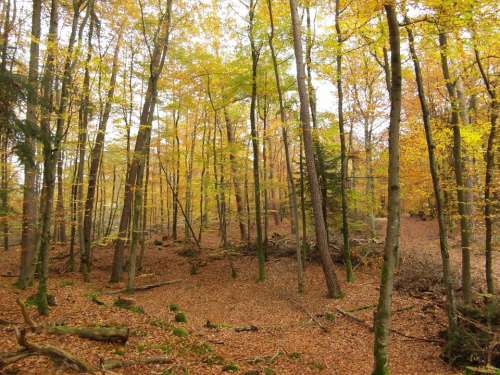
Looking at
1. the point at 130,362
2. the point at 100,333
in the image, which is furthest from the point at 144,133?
the point at 130,362

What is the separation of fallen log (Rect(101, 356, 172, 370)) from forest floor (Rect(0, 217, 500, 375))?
0.30 feet

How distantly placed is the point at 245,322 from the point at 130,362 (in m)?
5.06

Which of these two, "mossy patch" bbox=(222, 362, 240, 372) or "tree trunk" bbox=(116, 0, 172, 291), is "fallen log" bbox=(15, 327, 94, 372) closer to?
"mossy patch" bbox=(222, 362, 240, 372)

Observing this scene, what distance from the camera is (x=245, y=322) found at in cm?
1010

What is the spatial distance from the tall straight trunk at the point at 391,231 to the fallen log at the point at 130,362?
3.80m

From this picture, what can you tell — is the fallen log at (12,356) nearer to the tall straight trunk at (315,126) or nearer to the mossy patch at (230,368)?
the mossy patch at (230,368)

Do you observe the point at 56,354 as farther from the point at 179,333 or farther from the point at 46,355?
the point at 179,333

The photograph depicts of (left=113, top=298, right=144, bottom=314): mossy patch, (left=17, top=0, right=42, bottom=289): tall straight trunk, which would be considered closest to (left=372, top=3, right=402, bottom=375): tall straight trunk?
(left=113, top=298, right=144, bottom=314): mossy patch

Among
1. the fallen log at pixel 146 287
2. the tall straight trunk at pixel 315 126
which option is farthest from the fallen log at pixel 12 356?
the tall straight trunk at pixel 315 126

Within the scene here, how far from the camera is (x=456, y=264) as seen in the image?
41.8 ft

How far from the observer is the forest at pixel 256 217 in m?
6.24

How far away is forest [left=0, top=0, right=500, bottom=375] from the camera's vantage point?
6242 mm

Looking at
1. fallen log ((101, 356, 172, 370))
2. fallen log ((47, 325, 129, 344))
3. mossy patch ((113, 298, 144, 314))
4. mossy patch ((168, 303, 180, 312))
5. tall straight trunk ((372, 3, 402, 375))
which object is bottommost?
mossy patch ((168, 303, 180, 312))

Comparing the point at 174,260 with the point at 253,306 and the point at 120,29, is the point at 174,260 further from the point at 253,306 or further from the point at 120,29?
the point at 120,29
